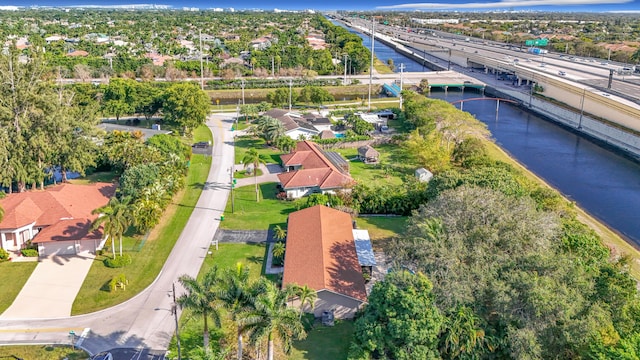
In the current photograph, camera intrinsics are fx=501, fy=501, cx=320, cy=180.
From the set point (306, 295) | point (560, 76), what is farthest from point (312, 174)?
point (560, 76)

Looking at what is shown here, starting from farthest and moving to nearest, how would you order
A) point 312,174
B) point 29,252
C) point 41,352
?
point 312,174 < point 29,252 < point 41,352

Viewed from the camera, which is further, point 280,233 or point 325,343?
point 280,233

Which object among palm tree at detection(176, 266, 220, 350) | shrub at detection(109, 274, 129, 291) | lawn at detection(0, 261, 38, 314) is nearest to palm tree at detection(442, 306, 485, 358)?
palm tree at detection(176, 266, 220, 350)

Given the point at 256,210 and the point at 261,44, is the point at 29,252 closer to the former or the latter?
the point at 256,210

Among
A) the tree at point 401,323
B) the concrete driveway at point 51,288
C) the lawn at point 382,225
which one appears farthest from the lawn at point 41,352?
the lawn at point 382,225

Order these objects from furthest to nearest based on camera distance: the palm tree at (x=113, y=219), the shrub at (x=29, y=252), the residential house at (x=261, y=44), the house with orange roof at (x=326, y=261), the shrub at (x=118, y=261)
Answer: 1. the residential house at (x=261, y=44)
2. the shrub at (x=29, y=252)
3. the shrub at (x=118, y=261)
4. the palm tree at (x=113, y=219)
5. the house with orange roof at (x=326, y=261)

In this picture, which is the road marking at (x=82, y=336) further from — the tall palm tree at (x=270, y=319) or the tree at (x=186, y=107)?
the tree at (x=186, y=107)
